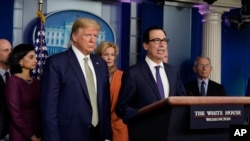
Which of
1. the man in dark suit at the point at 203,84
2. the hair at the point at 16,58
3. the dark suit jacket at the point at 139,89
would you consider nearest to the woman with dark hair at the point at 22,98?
the hair at the point at 16,58

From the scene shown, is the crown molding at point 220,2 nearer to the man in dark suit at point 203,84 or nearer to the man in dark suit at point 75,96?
the man in dark suit at point 203,84

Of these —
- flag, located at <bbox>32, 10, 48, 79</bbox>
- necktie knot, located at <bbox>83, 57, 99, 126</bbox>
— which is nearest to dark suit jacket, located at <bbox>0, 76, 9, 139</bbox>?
necktie knot, located at <bbox>83, 57, 99, 126</bbox>

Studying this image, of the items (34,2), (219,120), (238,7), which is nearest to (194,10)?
(238,7)

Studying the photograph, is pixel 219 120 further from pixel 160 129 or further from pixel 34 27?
pixel 34 27

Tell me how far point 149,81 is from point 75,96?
15.8 inches

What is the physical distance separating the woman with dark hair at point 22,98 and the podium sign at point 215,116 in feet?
5.24

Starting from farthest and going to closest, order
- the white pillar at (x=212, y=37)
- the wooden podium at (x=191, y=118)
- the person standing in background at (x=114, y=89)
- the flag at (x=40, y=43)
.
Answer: the white pillar at (x=212, y=37)
the flag at (x=40, y=43)
the person standing in background at (x=114, y=89)
the wooden podium at (x=191, y=118)

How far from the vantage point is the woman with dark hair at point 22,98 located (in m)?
2.91

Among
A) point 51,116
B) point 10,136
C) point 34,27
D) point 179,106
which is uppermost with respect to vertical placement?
point 34,27

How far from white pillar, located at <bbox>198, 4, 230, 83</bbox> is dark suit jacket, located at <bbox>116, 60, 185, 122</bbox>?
11.9 feet

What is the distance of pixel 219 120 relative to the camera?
5.30 feet

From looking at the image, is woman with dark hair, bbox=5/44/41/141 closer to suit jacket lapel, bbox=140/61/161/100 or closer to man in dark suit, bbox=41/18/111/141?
man in dark suit, bbox=41/18/111/141

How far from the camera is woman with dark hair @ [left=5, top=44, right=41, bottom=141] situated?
2.91 meters

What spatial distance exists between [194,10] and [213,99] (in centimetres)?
472
